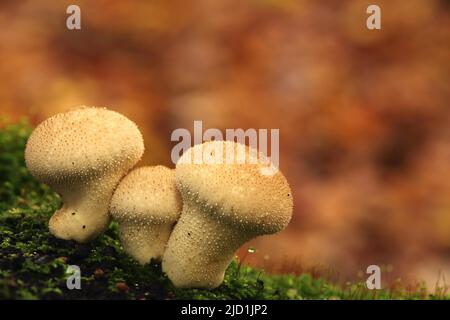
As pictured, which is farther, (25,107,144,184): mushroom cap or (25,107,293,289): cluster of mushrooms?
(25,107,144,184): mushroom cap

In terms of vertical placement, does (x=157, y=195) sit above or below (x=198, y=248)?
above

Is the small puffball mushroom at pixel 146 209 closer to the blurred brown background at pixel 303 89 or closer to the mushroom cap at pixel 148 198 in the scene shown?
the mushroom cap at pixel 148 198

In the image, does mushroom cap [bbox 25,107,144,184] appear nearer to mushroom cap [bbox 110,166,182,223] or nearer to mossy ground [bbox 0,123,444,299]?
mushroom cap [bbox 110,166,182,223]

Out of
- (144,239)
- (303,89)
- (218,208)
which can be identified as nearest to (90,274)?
(144,239)

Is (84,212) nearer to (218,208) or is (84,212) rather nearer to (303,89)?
(218,208)

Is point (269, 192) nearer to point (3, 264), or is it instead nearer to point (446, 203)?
point (3, 264)

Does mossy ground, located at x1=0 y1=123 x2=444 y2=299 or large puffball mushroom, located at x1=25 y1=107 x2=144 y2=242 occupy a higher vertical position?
large puffball mushroom, located at x1=25 y1=107 x2=144 y2=242

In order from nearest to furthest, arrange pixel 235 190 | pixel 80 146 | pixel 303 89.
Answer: pixel 235 190, pixel 80 146, pixel 303 89

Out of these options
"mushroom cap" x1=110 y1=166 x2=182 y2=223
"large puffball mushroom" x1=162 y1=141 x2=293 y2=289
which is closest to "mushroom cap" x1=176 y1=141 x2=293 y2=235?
"large puffball mushroom" x1=162 y1=141 x2=293 y2=289

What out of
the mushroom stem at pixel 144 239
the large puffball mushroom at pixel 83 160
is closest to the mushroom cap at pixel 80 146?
the large puffball mushroom at pixel 83 160
